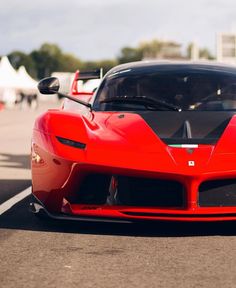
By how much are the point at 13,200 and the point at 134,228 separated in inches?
84.7

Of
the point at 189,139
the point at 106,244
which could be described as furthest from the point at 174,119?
the point at 106,244

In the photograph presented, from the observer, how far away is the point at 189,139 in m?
5.77

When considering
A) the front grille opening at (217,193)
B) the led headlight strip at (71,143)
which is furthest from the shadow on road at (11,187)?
the front grille opening at (217,193)

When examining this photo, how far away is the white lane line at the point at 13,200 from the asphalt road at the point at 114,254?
0.29 meters

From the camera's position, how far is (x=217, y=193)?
5.56 metres

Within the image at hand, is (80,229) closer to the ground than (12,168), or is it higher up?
higher up

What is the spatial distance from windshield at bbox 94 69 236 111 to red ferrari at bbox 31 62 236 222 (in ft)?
1.77

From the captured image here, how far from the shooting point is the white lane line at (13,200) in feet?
23.9

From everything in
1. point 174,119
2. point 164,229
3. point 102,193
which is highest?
point 174,119

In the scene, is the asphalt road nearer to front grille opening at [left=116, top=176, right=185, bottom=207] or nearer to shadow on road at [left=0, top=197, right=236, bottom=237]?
shadow on road at [left=0, top=197, right=236, bottom=237]

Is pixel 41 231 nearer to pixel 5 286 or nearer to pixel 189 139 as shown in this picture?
pixel 189 139

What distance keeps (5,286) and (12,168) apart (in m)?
7.87

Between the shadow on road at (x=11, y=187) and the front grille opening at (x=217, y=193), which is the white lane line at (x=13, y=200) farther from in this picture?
the front grille opening at (x=217, y=193)

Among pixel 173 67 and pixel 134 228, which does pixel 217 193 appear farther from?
pixel 173 67
